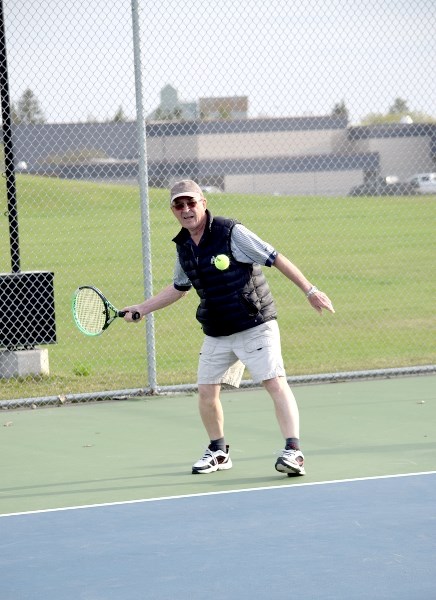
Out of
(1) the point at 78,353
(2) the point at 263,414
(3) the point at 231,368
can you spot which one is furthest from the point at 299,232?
(3) the point at 231,368

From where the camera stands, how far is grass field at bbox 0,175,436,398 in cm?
1202

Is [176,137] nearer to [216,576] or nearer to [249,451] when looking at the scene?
[249,451]

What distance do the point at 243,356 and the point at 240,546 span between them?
1.69 meters

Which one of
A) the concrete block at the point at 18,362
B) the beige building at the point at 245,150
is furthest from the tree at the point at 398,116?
the concrete block at the point at 18,362

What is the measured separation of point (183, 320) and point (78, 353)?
2402mm

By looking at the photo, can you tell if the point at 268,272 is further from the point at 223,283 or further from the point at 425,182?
the point at 223,283

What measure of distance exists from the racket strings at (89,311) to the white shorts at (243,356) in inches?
24.6

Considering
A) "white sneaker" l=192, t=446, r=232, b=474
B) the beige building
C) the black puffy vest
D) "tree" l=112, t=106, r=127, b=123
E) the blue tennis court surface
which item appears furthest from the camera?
the beige building

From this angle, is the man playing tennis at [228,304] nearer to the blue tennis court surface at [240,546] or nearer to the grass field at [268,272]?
the blue tennis court surface at [240,546]

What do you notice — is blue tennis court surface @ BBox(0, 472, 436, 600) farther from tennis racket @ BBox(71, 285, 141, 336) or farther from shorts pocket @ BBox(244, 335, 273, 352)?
tennis racket @ BBox(71, 285, 141, 336)

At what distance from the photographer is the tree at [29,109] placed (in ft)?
38.9

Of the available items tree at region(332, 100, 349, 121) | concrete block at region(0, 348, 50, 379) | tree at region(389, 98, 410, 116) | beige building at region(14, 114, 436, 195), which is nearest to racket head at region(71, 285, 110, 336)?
concrete block at region(0, 348, 50, 379)

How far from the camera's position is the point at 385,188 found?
22.9 meters

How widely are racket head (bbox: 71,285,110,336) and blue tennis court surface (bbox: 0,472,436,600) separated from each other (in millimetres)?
1225
